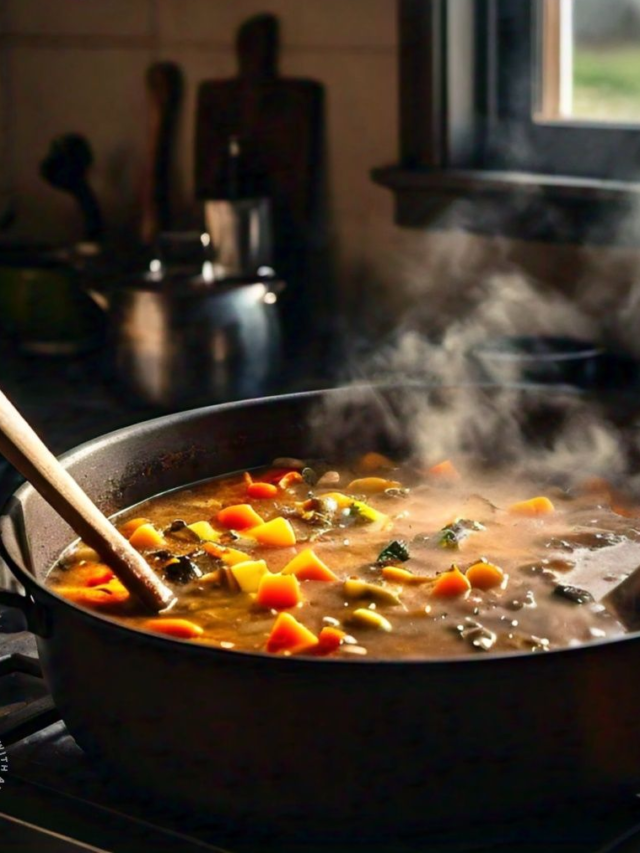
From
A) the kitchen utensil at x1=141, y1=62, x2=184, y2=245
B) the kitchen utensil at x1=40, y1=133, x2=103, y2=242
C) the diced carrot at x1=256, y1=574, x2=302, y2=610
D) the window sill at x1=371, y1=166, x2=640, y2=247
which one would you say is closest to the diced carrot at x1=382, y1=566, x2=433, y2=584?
the diced carrot at x1=256, y1=574, x2=302, y2=610

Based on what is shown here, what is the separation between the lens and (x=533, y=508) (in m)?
1.52

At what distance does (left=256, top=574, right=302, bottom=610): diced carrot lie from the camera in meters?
1.24

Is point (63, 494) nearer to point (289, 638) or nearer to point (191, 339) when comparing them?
point (289, 638)

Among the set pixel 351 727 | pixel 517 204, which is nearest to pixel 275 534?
pixel 351 727

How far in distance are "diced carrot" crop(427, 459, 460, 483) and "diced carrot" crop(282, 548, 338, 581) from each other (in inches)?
14.8

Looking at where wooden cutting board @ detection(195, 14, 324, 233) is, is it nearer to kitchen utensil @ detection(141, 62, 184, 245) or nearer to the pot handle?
kitchen utensil @ detection(141, 62, 184, 245)

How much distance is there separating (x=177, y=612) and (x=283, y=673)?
406 millimetres

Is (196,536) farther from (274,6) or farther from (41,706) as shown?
(274,6)

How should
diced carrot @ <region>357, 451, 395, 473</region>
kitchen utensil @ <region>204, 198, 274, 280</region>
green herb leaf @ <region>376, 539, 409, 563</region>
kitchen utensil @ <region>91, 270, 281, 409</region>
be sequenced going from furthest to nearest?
kitchen utensil @ <region>204, 198, 274, 280</region>, kitchen utensil @ <region>91, 270, 281, 409</region>, diced carrot @ <region>357, 451, 395, 473</region>, green herb leaf @ <region>376, 539, 409, 563</region>

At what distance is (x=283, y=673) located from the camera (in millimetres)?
861

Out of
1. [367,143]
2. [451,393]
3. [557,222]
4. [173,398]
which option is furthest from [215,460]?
[367,143]

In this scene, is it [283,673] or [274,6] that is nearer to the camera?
[283,673]

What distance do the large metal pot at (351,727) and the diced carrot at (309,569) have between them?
1.18 ft

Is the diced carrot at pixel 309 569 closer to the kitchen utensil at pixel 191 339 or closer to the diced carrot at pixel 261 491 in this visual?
the diced carrot at pixel 261 491
